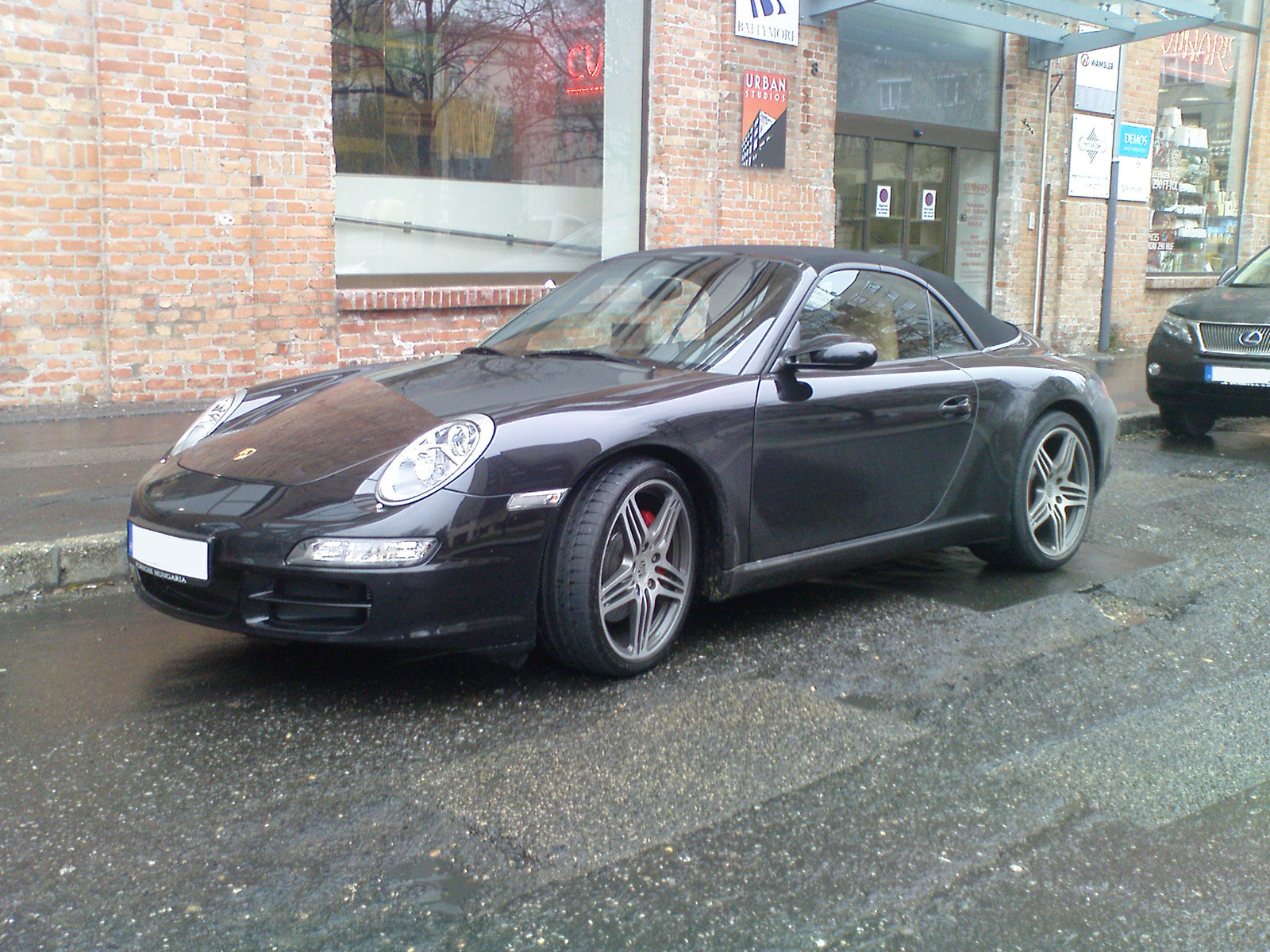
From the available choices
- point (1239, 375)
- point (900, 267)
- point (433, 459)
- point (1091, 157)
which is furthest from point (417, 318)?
point (1091, 157)

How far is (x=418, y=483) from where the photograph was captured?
3395 mm

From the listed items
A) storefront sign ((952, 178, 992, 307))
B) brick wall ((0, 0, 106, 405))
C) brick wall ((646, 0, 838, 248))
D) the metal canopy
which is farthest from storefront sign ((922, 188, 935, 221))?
brick wall ((0, 0, 106, 405))

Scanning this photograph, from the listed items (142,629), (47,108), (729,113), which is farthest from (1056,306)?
(142,629)

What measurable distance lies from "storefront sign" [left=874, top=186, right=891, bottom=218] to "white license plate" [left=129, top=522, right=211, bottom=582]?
34.7ft

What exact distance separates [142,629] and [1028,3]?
10.5 metres

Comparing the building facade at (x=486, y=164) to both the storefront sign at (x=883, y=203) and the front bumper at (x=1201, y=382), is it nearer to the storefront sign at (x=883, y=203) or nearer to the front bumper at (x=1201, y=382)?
the storefront sign at (x=883, y=203)

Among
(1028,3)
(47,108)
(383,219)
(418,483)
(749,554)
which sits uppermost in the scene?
(1028,3)

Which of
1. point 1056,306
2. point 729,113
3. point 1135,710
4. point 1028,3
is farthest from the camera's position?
point 1056,306

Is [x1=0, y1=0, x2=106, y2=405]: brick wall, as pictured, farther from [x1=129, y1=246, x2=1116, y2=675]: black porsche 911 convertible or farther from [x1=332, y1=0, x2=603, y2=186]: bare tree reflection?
[x1=129, y1=246, x2=1116, y2=675]: black porsche 911 convertible

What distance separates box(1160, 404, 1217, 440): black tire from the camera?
945 cm

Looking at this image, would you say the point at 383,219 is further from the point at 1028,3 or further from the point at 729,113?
the point at 1028,3

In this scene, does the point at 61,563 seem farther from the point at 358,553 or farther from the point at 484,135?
the point at 484,135

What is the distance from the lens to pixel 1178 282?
16047 millimetres

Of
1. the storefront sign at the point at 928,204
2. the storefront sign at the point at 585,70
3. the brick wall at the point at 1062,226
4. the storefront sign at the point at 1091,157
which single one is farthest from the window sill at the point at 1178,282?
the storefront sign at the point at 585,70
